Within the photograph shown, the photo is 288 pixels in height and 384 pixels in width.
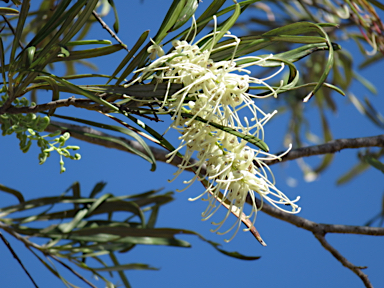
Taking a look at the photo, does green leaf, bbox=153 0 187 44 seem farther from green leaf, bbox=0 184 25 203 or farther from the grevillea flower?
green leaf, bbox=0 184 25 203

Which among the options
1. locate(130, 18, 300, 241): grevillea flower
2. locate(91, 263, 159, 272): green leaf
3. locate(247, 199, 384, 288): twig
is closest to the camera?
locate(130, 18, 300, 241): grevillea flower

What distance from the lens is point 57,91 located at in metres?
0.37

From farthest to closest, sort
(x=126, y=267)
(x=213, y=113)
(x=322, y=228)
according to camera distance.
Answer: (x=322, y=228)
(x=126, y=267)
(x=213, y=113)

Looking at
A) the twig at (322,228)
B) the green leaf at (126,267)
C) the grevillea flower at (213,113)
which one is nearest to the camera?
the grevillea flower at (213,113)

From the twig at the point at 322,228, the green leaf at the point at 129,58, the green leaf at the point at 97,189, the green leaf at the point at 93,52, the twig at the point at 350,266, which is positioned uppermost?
the green leaf at the point at 97,189

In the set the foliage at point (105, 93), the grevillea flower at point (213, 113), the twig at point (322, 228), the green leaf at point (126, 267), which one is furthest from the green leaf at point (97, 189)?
the grevillea flower at point (213, 113)

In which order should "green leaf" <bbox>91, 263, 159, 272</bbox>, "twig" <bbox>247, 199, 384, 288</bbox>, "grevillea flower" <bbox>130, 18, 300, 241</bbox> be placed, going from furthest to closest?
"twig" <bbox>247, 199, 384, 288</bbox>, "green leaf" <bbox>91, 263, 159, 272</bbox>, "grevillea flower" <bbox>130, 18, 300, 241</bbox>

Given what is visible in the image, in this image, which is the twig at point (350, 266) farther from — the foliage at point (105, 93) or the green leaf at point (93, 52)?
the green leaf at point (93, 52)

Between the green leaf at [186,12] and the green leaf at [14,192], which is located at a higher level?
the green leaf at [14,192]

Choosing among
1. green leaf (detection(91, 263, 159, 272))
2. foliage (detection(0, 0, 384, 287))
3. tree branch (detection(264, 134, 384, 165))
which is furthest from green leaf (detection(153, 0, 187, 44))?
tree branch (detection(264, 134, 384, 165))

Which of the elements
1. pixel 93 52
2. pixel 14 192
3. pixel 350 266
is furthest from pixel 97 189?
pixel 350 266

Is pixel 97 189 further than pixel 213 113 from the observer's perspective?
Yes

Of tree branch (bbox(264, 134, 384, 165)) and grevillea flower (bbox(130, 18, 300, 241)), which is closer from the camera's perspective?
grevillea flower (bbox(130, 18, 300, 241))

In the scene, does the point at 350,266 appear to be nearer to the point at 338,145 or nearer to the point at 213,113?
the point at 338,145
